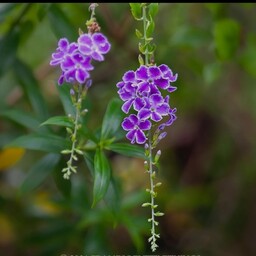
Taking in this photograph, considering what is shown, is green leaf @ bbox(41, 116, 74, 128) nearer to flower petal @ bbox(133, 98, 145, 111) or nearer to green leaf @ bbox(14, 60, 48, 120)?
flower petal @ bbox(133, 98, 145, 111)

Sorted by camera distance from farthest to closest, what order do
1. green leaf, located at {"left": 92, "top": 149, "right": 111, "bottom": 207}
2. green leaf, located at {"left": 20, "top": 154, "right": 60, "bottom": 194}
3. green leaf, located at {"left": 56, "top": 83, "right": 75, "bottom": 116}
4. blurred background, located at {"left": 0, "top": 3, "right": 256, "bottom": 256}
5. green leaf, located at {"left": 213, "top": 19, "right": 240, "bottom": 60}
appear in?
blurred background, located at {"left": 0, "top": 3, "right": 256, "bottom": 256}, green leaf, located at {"left": 213, "top": 19, "right": 240, "bottom": 60}, green leaf, located at {"left": 20, "top": 154, "right": 60, "bottom": 194}, green leaf, located at {"left": 56, "top": 83, "right": 75, "bottom": 116}, green leaf, located at {"left": 92, "top": 149, "right": 111, "bottom": 207}

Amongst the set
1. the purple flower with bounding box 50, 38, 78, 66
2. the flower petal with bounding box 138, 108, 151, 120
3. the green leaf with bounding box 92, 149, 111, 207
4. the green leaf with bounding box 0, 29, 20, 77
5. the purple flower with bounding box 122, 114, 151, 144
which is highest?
the green leaf with bounding box 0, 29, 20, 77

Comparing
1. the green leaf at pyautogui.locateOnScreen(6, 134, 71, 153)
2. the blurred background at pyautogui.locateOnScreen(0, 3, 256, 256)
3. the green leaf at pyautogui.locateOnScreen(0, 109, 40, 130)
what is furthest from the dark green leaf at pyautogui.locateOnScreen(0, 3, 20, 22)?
the green leaf at pyautogui.locateOnScreen(6, 134, 71, 153)

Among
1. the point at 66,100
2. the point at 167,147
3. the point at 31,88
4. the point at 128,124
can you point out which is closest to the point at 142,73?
the point at 128,124

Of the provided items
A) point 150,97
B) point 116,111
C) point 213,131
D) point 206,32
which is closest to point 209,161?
point 213,131

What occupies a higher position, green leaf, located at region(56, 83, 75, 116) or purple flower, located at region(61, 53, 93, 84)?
green leaf, located at region(56, 83, 75, 116)

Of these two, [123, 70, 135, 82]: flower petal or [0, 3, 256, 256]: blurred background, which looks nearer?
[123, 70, 135, 82]: flower petal

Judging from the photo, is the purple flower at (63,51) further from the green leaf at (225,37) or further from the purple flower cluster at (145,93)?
the green leaf at (225,37)

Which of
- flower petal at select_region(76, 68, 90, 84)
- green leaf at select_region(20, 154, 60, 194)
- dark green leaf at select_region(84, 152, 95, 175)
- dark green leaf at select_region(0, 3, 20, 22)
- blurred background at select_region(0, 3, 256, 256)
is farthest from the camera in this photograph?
blurred background at select_region(0, 3, 256, 256)

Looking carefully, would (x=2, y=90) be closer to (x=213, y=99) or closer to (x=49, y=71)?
(x=49, y=71)
